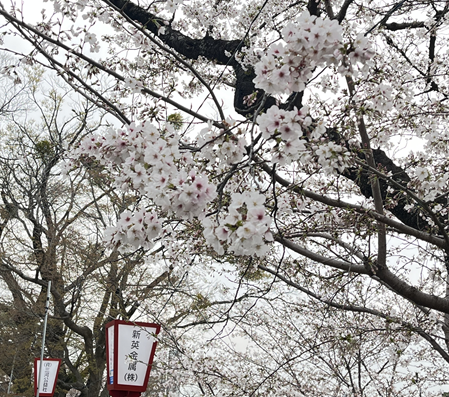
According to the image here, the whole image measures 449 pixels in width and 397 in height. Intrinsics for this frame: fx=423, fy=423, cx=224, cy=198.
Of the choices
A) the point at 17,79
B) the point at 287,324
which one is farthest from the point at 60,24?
the point at 287,324

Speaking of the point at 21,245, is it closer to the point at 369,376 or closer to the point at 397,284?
the point at 369,376

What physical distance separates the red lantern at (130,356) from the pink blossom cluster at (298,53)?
2.47 metres

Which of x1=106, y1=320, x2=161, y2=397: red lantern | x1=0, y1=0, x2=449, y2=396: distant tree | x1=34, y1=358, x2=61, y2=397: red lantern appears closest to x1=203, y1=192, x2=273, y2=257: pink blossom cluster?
x1=0, y1=0, x2=449, y2=396: distant tree

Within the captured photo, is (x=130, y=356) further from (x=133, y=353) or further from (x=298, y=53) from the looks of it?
(x=298, y=53)

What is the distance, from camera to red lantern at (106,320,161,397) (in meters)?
3.25

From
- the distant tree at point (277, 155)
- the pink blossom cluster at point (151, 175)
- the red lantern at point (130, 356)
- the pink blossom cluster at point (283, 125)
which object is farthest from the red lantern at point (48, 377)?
the pink blossom cluster at point (283, 125)

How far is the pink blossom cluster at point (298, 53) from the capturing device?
1.29 metres

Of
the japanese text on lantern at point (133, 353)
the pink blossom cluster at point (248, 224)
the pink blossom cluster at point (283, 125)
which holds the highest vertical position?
the pink blossom cluster at point (283, 125)

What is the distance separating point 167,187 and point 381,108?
1.36m

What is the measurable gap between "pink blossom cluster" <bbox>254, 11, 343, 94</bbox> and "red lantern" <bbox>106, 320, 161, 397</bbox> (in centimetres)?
247

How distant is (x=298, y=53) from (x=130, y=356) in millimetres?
2707

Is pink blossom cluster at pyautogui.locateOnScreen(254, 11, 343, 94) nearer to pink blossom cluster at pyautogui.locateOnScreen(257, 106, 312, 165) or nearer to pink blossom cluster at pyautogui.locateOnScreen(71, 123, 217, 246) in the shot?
pink blossom cluster at pyautogui.locateOnScreen(257, 106, 312, 165)

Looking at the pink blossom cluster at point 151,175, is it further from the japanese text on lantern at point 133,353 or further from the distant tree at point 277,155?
the japanese text on lantern at point 133,353

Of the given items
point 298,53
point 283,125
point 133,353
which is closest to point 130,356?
point 133,353
